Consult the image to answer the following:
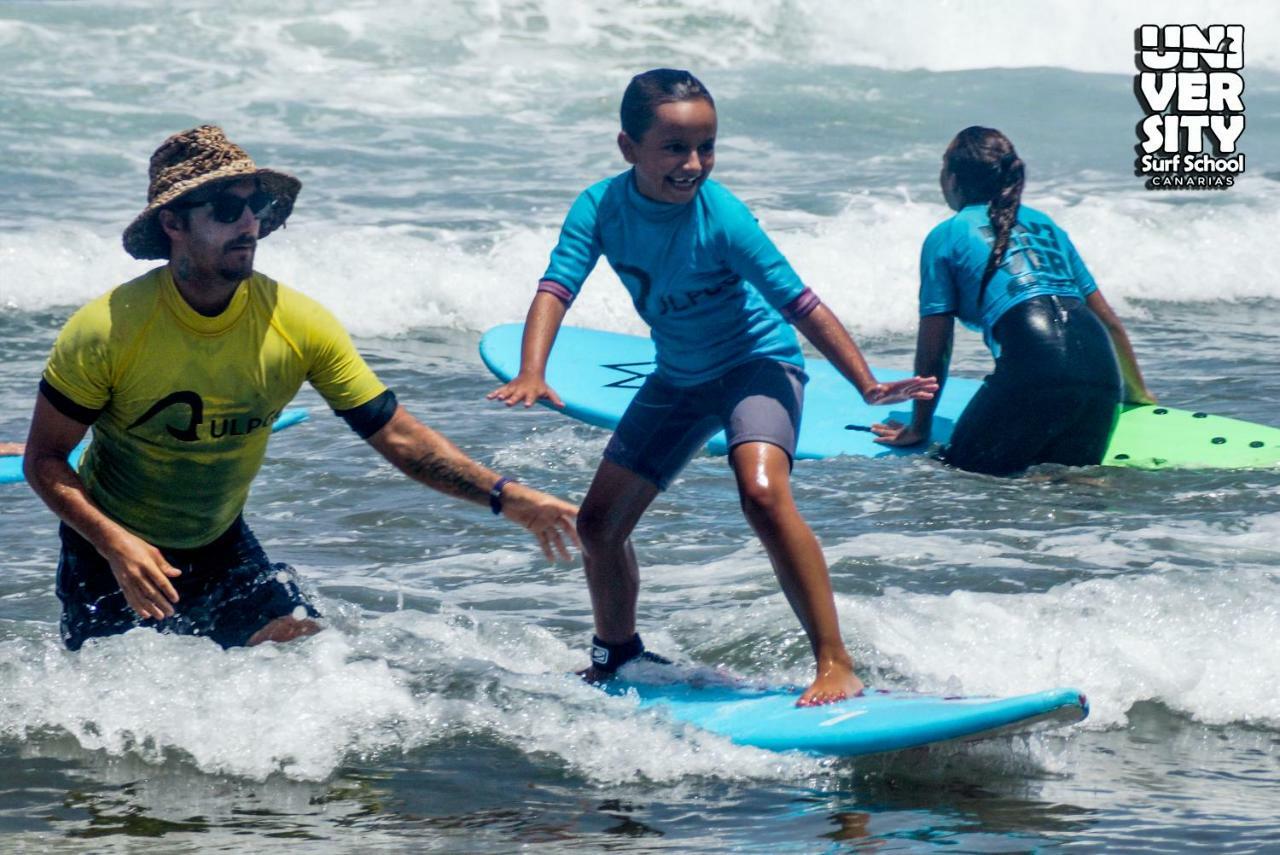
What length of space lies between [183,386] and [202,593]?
0.59m

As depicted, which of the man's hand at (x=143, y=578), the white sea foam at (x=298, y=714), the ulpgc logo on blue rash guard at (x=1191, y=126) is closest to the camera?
the man's hand at (x=143, y=578)

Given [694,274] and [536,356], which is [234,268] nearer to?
[536,356]

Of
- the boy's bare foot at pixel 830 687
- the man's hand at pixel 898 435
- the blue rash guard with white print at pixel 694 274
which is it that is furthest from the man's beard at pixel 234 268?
the man's hand at pixel 898 435

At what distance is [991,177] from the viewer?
642 cm

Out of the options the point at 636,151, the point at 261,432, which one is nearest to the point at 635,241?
the point at 636,151

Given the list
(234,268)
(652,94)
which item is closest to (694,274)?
(652,94)

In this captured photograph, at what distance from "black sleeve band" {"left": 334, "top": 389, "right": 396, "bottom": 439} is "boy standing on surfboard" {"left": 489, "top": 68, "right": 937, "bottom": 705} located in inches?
14.1

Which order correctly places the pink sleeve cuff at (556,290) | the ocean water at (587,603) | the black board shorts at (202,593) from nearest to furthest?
the ocean water at (587,603)
the black board shorts at (202,593)
the pink sleeve cuff at (556,290)

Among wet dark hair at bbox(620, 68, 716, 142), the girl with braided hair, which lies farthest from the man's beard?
the girl with braided hair

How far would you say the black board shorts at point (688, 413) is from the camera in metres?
4.15

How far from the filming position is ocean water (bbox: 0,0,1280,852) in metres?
3.69

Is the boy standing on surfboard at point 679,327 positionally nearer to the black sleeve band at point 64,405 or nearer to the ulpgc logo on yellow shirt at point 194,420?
the ulpgc logo on yellow shirt at point 194,420

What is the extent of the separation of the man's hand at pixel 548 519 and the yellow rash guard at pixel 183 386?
1.49 ft

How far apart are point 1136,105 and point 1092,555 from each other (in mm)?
13498
